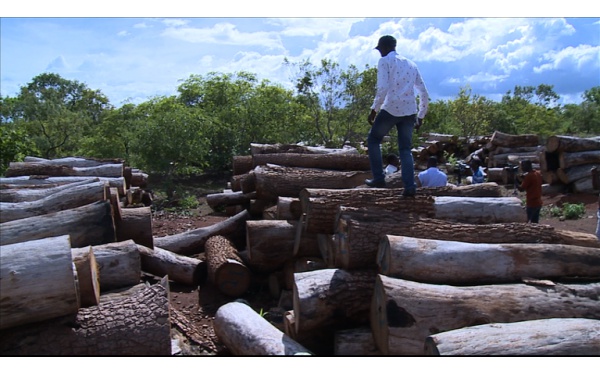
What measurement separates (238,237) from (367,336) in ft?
15.5

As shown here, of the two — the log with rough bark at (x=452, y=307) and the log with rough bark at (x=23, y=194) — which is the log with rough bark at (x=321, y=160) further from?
the log with rough bark at (x=452, y=307)

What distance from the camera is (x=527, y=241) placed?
5.31 m

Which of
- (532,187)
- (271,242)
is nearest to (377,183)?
(271,242)

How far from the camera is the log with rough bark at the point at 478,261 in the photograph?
4555 millimetres

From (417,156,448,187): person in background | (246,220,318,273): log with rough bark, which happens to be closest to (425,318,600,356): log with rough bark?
(246,220,318,273): log with rough bark

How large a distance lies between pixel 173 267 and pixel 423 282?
Answer: 3.92 metres

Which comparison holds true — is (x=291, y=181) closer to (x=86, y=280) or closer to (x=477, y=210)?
(x=477, y=210)

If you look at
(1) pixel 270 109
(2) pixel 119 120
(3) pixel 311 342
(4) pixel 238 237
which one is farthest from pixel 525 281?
(2) pixel 119 120

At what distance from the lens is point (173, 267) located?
7145 mm

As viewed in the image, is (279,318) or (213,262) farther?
(213,262)

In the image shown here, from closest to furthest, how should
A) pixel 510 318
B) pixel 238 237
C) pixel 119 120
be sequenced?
1. pixel 510 318
2. pixel 238 237
3. pixel 119 120

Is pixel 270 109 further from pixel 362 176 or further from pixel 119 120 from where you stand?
pixel 362 176

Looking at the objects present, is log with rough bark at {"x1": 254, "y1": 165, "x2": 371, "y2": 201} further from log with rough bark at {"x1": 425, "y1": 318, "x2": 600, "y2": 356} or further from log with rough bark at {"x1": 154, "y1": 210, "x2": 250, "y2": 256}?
log with rough bark at {"x1": 425, "y1": 318, "x2": 600, "y2": 356}

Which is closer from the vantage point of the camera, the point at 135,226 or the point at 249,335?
the point at 249,335
